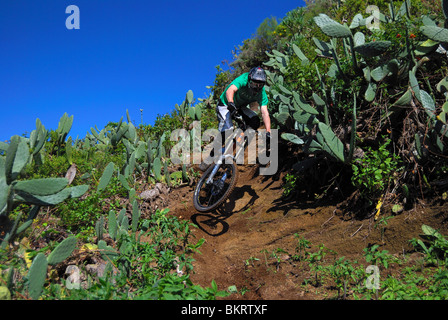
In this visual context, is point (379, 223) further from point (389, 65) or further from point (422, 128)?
point (389, 65)

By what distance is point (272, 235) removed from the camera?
4836mm

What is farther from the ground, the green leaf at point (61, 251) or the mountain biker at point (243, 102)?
the mountain biker at point (243, 102)

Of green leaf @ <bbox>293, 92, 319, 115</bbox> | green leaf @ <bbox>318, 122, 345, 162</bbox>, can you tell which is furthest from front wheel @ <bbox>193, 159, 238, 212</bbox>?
green leaf @ <bbox>318, 122, 345, 162</bbox>

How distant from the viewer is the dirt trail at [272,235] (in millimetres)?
3723

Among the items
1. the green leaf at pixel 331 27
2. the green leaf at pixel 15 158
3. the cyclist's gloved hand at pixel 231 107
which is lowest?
the green leaf at pixel 15 158

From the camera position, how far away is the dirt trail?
3723mm

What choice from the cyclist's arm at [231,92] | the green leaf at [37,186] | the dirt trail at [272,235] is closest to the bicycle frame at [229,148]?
the cyclist's arm at [231,92]

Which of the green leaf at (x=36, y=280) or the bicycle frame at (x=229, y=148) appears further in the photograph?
the bicycle frame at (x=229, y=148)

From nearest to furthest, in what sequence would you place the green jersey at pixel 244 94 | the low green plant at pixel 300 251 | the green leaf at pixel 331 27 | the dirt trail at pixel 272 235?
1. the dirt trail at pixel 272 235
2. the low green plant at pixel 300 251
3. the green leaf at pixel 331 27
4. the green jersey at pixel 244 94

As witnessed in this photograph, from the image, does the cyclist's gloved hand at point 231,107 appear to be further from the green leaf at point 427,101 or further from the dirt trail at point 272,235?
the green leaf at point 427,101

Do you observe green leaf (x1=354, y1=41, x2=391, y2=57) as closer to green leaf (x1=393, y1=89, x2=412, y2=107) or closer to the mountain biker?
green leaf (x1=393, y1=89, x2=412, y2=107)

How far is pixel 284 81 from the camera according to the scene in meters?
6.83
